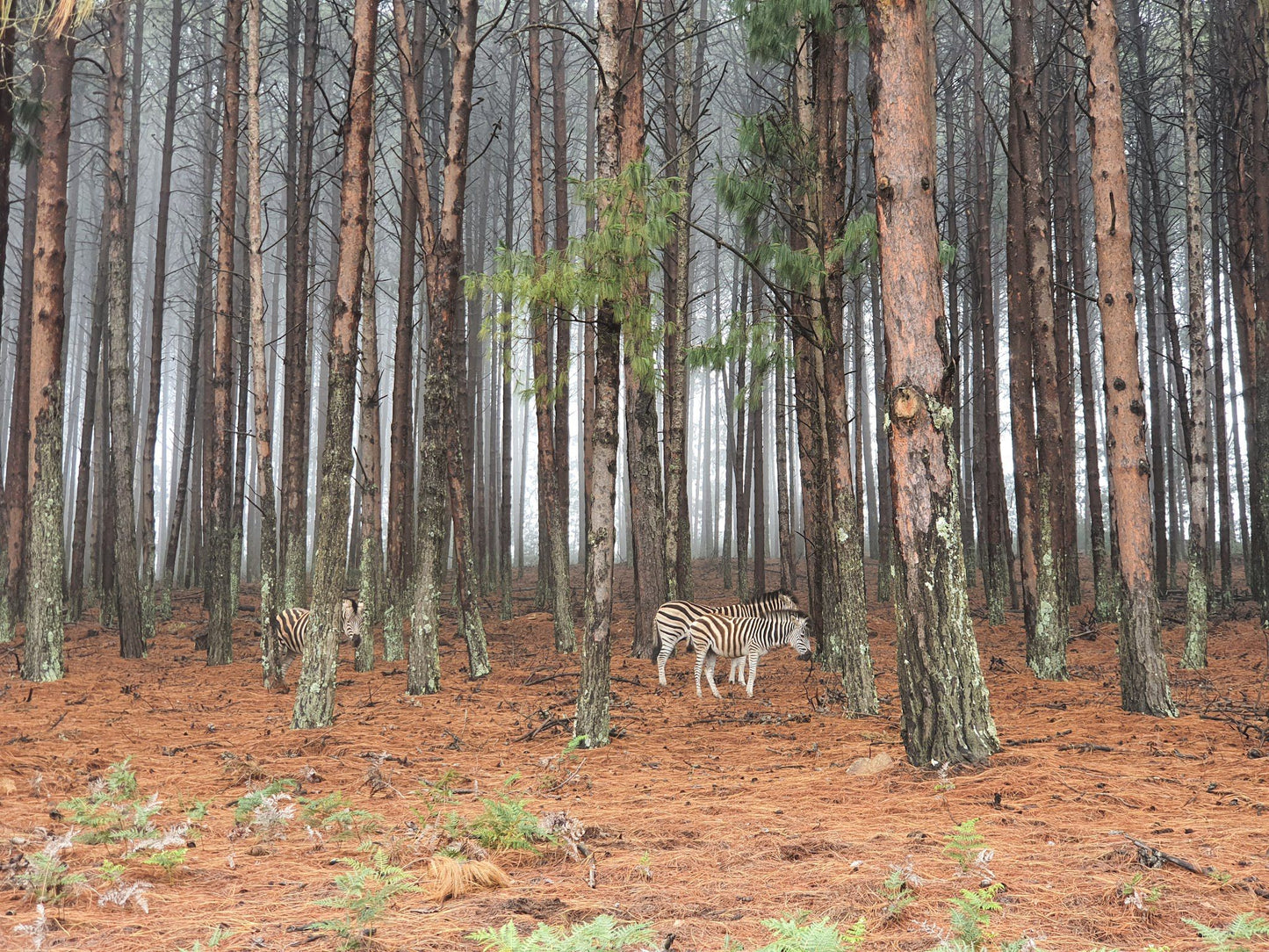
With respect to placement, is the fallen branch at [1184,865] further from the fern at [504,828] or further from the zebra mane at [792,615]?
the zebra mane at [792,615]

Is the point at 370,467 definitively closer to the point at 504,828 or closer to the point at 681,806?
the point at 681,806

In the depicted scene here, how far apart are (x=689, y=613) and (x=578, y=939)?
8504 millimetres

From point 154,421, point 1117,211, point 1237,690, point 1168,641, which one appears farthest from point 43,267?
point 1168,641

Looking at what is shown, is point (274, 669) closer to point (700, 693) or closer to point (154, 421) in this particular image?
point (700, 693)

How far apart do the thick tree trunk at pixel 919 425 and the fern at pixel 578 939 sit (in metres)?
3.49

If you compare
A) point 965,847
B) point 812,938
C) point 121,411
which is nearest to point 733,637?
point 965,847

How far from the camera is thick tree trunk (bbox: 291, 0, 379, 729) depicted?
317 inches

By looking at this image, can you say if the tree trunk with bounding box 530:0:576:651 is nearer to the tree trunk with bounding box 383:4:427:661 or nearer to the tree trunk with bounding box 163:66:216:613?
the tree trunk with bounding box 383:4:427:661

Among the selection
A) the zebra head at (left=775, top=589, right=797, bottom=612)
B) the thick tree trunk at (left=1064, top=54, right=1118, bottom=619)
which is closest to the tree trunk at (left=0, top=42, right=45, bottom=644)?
the zebra head at (left=775, top=589, right=797, bottom=612)

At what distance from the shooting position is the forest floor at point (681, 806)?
3.39 metres

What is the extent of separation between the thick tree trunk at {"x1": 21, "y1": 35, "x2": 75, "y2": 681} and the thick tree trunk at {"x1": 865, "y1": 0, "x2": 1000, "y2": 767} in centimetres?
953

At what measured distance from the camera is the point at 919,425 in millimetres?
5875

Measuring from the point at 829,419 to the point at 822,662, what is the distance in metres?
4.26

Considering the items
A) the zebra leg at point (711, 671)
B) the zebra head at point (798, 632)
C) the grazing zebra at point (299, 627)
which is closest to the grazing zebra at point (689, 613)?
the zebra head at point (798, 632)
